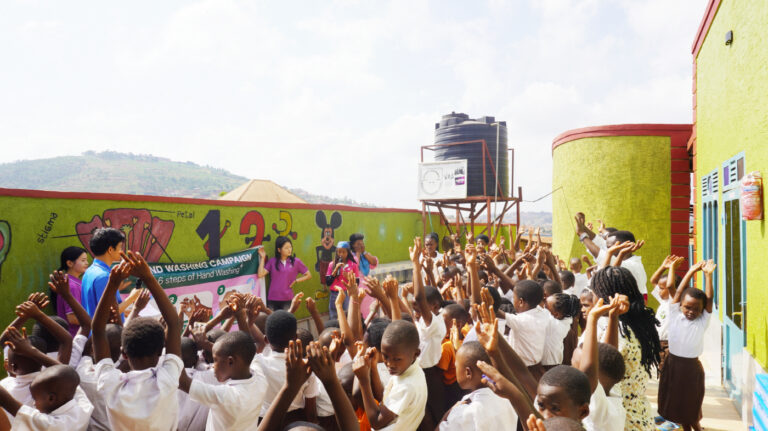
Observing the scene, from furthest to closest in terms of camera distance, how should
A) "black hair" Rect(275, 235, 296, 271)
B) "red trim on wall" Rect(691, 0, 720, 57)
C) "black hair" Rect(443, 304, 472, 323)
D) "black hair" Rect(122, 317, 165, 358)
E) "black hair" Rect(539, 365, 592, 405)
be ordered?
"black hair" Rect(275, 235, 296, 271)
"red trim on wall" Rect(691, 0, 720, 57)
"black hair" Rect(443, 304, 472, 323)
"black hair" Rect(122, 317, 165, 358)
"black hair" Rect(539, 365, 592, 405)

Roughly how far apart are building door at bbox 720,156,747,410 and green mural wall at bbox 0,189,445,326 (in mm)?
6288

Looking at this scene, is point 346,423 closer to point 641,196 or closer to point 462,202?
point 641,196

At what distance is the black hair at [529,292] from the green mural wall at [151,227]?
176 inches

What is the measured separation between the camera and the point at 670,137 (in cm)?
987

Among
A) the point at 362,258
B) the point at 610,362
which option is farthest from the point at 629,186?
the point at 610,362

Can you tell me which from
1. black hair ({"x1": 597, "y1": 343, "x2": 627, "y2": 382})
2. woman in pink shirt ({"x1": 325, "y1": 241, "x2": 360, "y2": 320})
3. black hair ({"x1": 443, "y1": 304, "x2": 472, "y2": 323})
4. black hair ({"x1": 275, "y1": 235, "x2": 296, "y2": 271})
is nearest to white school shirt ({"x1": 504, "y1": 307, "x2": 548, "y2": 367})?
black hair ({"x1": 443, "y1": 304, "x2": 472, "y2": 323})

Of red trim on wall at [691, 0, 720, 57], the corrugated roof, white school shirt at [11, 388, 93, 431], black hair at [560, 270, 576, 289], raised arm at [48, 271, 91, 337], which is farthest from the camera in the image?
the corrugated roof

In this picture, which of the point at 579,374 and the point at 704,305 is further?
the point at 704,305

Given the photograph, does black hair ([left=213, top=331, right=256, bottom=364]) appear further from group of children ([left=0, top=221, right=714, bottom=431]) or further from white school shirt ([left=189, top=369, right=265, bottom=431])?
white school shirt ([left=189, top=369, right=265, bottom=431])

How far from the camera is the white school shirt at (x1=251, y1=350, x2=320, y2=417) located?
277cm

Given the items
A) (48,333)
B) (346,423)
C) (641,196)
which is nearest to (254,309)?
(48,333)

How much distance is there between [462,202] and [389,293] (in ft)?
36.9

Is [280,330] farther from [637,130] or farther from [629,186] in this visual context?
[637,130]

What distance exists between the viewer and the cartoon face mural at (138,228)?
5.32m
